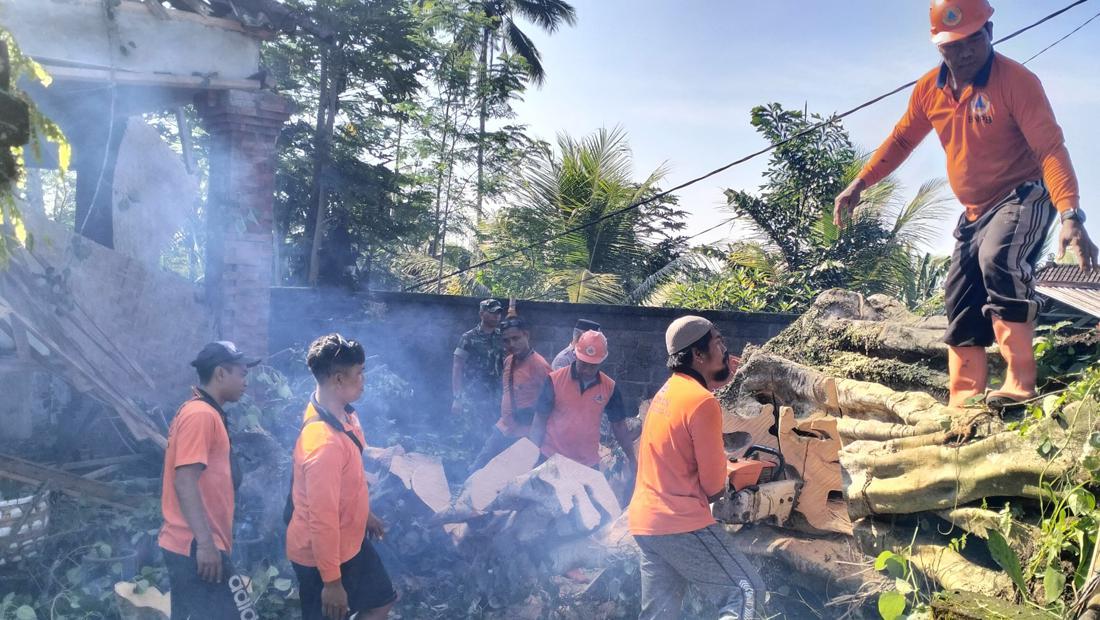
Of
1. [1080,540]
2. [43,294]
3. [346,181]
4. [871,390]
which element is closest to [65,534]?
[43,294]

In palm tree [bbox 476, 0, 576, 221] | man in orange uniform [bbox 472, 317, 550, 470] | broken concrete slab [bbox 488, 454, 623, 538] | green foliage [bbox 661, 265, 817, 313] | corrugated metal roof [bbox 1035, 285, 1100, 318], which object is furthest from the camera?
palm tree [bbox 476, 0, 576, 221]

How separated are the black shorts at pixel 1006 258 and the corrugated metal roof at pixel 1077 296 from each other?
286 centimetres

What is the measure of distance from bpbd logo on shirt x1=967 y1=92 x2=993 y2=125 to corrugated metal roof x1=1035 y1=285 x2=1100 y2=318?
3.13 metres

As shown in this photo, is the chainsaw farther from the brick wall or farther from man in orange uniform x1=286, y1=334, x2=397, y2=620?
the brick wall

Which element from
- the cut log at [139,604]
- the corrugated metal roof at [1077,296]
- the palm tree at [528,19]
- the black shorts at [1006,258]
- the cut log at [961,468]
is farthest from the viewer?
the palm tree at [528,19]

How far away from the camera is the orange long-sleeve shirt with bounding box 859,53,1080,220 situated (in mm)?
3365

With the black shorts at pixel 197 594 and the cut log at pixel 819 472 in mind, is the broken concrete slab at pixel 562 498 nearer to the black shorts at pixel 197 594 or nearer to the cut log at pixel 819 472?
the cut log at pixel 819 472

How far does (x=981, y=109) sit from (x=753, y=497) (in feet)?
6.78

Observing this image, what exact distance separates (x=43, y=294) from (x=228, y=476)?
10.1ft

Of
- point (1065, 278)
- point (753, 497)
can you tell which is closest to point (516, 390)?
point (753, 497)

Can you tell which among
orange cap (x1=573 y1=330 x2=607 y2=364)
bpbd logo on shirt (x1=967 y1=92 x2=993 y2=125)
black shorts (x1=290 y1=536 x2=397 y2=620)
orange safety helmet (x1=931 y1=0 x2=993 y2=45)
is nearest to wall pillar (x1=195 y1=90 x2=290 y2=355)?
orange cap (x1=573 y1=330 x2=607 y2=364)

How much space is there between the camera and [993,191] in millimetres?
3705

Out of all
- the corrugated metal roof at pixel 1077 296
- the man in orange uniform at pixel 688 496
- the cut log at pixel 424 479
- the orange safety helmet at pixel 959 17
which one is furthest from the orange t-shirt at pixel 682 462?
the corrugated metal roof at pixel 1077 296

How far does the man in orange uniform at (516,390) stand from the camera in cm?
654
